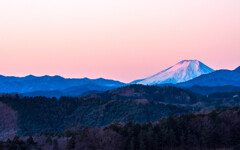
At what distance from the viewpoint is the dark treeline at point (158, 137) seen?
46125mm

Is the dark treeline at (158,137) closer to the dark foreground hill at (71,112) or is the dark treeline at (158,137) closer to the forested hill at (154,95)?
the dark foreground hill at (71,112)

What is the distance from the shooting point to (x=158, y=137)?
50875 mm

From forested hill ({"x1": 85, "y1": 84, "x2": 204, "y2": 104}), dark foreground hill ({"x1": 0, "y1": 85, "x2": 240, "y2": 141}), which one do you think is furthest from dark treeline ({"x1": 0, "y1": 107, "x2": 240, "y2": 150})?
forested hill ({"x1": 85, "y1": 84, "x2": 204, "y2": 104})

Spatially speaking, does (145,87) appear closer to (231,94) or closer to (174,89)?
(174,89)

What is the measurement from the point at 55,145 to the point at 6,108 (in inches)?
2331

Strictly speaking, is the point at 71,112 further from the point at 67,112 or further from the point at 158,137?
the point at 158,137

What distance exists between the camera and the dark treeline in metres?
46.1

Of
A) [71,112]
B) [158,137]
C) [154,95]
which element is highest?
[154,95]

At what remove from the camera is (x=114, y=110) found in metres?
106

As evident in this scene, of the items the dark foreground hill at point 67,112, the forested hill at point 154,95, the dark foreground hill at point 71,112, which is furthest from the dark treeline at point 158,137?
the forested hill at point 154,95

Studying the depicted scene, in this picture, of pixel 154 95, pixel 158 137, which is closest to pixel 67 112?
pixel 154 95

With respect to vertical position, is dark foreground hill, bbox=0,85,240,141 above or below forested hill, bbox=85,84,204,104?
below

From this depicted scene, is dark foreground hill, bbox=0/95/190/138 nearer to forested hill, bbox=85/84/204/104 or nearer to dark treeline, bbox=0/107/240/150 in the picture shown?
forested hill, bbox=85/84/204/104

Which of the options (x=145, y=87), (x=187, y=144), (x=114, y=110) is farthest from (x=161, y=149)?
(x=145, y=87)
